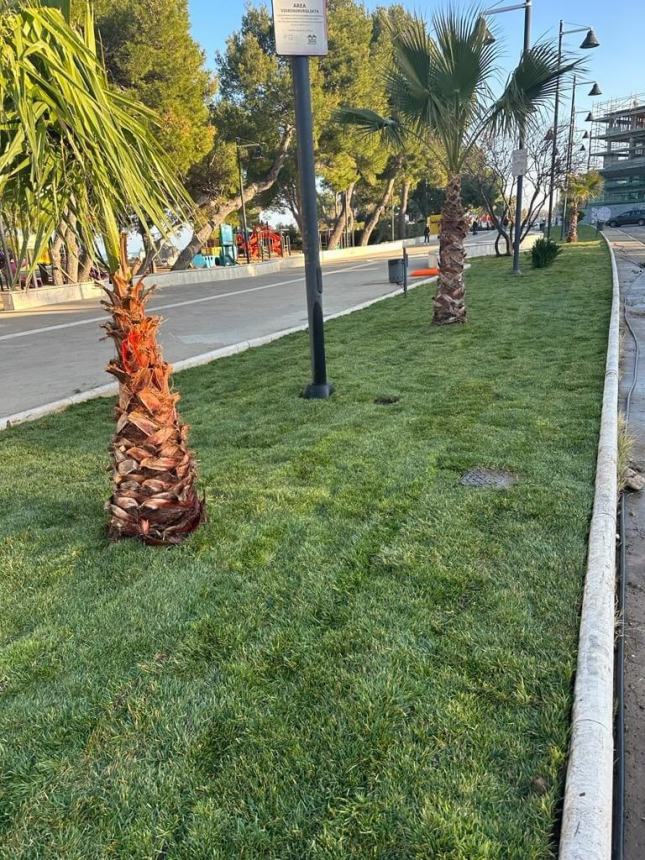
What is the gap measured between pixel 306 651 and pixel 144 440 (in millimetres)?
1390

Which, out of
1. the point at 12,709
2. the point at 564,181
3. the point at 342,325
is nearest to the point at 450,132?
the point at 342,325

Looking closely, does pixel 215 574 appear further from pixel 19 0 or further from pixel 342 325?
pixel 342 325

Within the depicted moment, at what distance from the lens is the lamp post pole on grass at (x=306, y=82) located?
17.7 ft

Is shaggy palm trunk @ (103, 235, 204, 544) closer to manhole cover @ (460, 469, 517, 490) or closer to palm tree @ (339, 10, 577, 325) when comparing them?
manhole cover @ (460, 469, 517, 490)

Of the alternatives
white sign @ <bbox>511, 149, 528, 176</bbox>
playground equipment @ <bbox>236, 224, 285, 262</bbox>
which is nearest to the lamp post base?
white sign @ <bbox>511, 149, 528, 176</bbox>

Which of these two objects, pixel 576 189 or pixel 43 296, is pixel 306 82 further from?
pixel 576 189

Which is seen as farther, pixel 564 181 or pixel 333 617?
pixel 564 181

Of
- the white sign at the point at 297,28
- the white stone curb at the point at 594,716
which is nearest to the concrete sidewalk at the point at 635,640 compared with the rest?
the white stone curb at the point at 594,716

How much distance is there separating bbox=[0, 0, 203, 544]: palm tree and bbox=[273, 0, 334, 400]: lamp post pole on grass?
3.04 metres

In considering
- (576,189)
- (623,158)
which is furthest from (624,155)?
(576,189)

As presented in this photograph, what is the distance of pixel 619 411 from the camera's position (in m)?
5.79

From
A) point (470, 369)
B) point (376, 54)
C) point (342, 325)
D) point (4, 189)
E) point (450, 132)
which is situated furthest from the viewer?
point (376, 54)

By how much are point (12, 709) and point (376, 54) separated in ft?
122

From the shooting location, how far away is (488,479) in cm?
397
